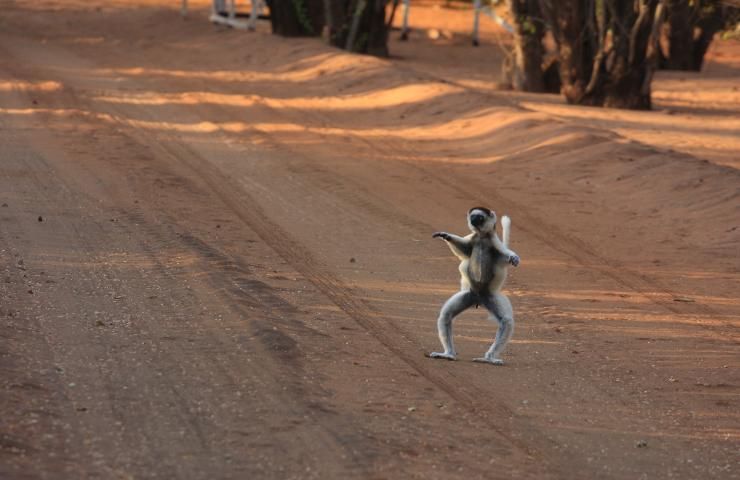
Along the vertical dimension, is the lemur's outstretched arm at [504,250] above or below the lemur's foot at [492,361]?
above

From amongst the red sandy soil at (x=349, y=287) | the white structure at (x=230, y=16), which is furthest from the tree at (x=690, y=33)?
the white structure at (x=230, y=16)

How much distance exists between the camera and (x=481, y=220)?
310 inches

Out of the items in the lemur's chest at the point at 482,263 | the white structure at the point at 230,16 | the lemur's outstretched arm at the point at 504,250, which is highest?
the lemur's outstretched arm at the point at 504,250

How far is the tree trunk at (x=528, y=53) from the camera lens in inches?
977

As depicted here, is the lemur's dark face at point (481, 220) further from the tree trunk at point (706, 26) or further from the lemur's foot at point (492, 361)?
the tree trunk at point (706, 26)

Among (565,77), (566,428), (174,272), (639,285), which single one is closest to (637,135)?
(565,77)

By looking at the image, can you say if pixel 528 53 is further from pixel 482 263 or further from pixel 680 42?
pixel 482 263

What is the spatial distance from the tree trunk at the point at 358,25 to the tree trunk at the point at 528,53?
14.7 ft

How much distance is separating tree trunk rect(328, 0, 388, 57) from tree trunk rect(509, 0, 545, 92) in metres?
4.47

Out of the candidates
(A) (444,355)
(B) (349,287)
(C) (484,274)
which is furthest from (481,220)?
(B) (349,287)

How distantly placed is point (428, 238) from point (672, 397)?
453cm

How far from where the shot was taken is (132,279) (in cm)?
983

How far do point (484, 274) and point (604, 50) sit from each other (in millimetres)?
16073

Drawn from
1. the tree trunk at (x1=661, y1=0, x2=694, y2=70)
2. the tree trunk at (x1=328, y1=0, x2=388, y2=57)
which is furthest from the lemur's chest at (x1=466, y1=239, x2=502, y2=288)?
the tree trunk at (x1=661, y1=0, x2=694, y2=70)
